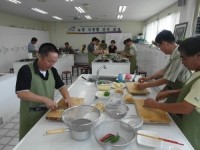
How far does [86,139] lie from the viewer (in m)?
1.02

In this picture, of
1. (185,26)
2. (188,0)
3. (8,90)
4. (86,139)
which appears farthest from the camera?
(188,0)

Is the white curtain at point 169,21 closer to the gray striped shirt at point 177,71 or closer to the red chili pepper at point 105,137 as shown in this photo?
the gray striped shirt at point 177,71

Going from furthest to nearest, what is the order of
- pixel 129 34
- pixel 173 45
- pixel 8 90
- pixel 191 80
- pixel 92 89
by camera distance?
1. pixel 129 34
2. pixel 8 90
3. pixel 92 89
4. pixel 173 45
5. pixel 191 80

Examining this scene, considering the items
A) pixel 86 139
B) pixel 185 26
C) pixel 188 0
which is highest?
pixel 188 0

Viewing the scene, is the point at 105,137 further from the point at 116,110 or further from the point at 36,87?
the point at 36,87

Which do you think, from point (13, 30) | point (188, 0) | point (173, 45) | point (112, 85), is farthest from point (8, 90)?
point (13, 30)

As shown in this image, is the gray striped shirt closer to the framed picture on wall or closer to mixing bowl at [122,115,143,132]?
mixing bowl at [122,115,143,132]

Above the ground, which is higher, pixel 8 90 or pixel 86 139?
pixel 86 139

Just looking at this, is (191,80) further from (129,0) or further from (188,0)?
(129,0)

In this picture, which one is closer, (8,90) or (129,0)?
(8,90)

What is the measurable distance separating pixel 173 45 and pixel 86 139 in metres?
1.39

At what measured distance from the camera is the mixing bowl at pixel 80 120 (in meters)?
0.99

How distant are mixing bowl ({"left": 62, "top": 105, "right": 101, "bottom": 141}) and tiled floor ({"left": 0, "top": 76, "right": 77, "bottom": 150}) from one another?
1.54 meters

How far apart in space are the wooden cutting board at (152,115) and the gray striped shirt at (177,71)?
0.57 meters
